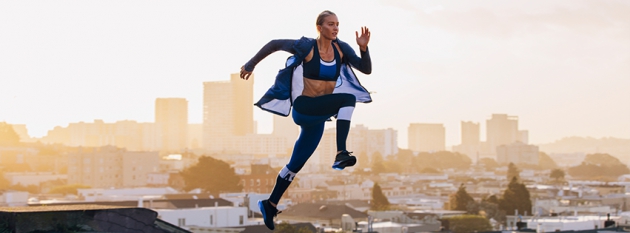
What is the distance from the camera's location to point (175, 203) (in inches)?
2584

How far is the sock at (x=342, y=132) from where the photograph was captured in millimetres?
6267

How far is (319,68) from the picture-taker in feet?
20.7

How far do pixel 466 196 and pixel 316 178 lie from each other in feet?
183

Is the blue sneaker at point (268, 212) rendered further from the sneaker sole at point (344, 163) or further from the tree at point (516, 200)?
the tree at point (516, 200)

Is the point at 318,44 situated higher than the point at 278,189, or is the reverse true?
the point at 318,44

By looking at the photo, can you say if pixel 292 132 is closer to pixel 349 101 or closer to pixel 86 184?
pixel 86 184

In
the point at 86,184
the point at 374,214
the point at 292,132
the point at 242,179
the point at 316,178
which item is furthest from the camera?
the point at 292,132

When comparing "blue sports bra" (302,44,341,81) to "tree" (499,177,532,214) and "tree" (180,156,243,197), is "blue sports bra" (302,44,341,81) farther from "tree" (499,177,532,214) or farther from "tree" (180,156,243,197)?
"tree" (180,156,243,197)

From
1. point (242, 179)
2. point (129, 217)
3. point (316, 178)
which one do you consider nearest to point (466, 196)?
point (242, 179)

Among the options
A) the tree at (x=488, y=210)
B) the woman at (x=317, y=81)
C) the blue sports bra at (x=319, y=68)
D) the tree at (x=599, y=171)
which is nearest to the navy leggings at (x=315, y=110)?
the woman at (x=317, y=81)

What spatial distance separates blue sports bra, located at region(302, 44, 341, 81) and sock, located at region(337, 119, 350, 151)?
0.27m

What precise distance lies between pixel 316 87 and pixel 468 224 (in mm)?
59019

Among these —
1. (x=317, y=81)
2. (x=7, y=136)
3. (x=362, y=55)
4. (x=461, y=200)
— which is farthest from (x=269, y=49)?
(x=7, y=136)

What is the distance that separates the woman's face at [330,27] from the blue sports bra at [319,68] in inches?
4.0
